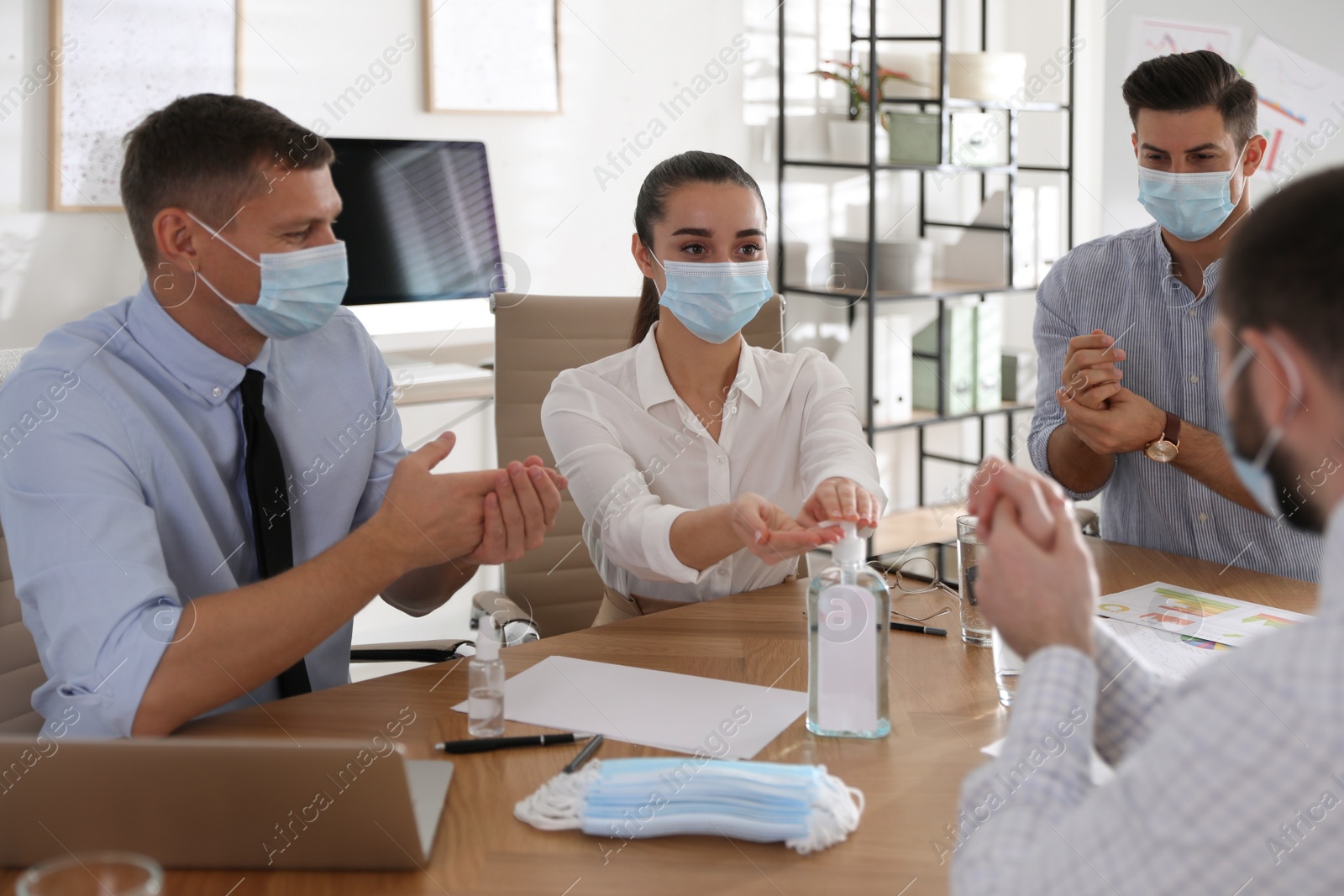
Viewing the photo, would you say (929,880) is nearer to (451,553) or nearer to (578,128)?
(451,553)

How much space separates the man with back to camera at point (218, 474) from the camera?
1.18m

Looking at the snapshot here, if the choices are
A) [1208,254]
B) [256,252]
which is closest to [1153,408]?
[1208,254]

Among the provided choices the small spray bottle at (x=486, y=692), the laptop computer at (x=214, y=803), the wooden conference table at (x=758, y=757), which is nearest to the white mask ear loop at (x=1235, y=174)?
the wooden conference table at (x=758, y=757)

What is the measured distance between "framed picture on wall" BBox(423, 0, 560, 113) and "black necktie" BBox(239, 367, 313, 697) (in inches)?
76.3

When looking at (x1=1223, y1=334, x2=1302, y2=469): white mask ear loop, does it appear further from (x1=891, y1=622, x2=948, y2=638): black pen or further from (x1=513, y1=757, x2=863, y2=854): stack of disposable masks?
(x1=891, y1=622, x2=948, y2=638): black pen

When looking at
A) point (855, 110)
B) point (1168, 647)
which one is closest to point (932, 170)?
point (855, 110)

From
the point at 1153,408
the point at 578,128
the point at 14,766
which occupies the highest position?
the point at 578,128

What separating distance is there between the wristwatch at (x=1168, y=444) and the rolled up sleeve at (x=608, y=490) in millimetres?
743

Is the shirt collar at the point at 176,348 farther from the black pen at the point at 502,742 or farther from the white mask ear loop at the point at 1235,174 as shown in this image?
the white mask ear loop at the point at 1235,174

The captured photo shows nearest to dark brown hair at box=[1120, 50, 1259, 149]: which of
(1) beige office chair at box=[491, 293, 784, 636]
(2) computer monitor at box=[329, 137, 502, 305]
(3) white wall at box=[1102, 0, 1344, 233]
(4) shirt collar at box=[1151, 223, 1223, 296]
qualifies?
(4) shirt collar at box=[1151, 223, 1223, 296]

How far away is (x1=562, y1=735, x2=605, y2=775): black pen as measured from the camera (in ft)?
3.57

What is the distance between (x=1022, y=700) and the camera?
2.55ft

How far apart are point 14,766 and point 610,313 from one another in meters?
1.57

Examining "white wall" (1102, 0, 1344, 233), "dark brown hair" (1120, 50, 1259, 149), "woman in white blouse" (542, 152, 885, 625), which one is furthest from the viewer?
"white wall" (1102, 0, 1344, 233)
